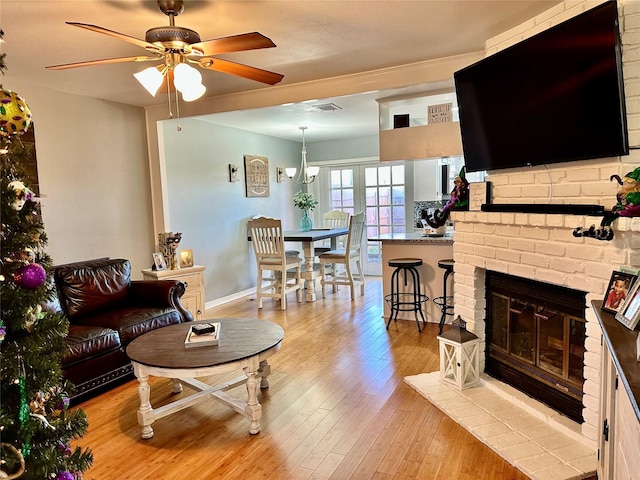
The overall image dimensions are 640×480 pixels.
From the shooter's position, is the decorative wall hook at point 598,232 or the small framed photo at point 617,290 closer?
the small framed photo at point 617,290

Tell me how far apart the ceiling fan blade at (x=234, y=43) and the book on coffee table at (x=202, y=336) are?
159 cm

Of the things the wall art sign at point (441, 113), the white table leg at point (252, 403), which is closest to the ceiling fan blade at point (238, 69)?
the white table leg at point (252, 403)

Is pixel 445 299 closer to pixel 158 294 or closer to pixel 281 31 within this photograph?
pixel 158 294

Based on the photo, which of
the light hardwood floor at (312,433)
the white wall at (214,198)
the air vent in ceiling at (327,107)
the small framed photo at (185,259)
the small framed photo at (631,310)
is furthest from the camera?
the white wall at (214,198)

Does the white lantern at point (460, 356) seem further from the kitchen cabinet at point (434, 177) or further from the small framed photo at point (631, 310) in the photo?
the kitchen cabinet at point (434, 177)

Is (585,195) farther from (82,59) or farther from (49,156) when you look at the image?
(49,156)

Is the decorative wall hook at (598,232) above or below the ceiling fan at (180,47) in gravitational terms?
below

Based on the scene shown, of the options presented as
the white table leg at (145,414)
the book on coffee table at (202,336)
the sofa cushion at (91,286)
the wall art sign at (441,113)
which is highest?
the wall art sign at (441,113)

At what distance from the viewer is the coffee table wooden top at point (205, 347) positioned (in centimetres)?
231

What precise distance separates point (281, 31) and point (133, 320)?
231 cm

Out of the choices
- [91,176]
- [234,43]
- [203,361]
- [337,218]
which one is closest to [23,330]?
[203,361]

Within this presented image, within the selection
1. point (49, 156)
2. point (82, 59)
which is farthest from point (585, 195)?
point (49, 156)

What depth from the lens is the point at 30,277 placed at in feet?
3.94

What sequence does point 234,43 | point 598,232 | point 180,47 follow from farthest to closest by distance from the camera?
1. point 180,47
2. point 234,43
3. point 598,232
